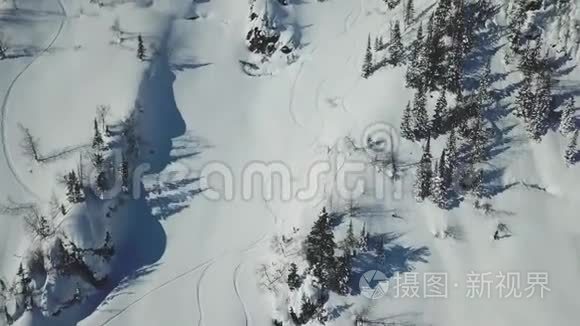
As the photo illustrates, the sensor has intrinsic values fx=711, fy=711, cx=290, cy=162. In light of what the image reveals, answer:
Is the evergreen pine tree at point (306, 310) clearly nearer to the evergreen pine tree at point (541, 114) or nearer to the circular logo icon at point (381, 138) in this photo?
the circular logo icon at point (381, 138)

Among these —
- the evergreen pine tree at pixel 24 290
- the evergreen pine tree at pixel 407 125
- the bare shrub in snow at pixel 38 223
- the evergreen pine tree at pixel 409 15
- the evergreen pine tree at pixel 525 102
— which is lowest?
the evergreen pine tree at pixel 24 290

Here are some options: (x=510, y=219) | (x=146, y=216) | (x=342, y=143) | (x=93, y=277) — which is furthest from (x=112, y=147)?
(x=510, y=219)

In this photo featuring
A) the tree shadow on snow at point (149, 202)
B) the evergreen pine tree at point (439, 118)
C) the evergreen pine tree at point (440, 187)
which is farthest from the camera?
the evergreen pine tree at point (439, 118)

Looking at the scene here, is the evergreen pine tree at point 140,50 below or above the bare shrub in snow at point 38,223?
above

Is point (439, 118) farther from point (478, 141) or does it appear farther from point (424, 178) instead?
point (424, 178)

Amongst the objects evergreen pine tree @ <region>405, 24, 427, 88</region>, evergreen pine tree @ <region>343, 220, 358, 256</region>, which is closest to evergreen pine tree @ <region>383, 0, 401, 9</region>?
evergreen pine tree @ <region>405, 24, 427, 88</region>

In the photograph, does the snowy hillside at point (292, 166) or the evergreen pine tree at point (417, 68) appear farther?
the evergreen pine tree at point (417, 68)

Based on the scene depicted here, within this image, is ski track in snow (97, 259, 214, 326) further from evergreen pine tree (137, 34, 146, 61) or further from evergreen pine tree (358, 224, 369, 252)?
evergreen pine tree (137, 34, 146, 61)

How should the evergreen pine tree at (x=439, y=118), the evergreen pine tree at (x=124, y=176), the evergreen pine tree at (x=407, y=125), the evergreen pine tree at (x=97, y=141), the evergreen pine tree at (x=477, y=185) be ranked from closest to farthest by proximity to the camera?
the evergreen pine tree at (x=477, y=185), the evergreen pine tree at (x=407, y=125), the evergreen pine tree at (x=439, y=118), the evergreen pine tree at (x=124, y=176), the evergreen pine tree at (x=97, y=141)

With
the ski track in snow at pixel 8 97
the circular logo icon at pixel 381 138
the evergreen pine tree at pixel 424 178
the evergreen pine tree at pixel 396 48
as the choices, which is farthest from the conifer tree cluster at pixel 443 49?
the ski track in snow at pixel 8 97
